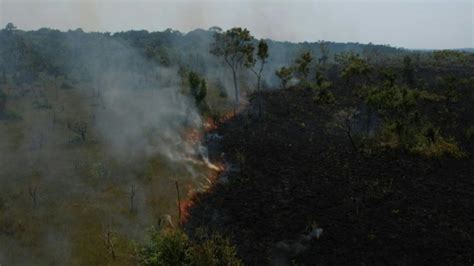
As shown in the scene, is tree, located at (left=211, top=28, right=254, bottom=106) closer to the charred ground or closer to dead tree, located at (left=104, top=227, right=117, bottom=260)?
the charred ground

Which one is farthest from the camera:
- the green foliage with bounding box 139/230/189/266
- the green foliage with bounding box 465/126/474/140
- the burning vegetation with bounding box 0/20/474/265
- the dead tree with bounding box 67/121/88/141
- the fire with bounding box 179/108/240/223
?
the green foliage with bounding box 465/126/474/140

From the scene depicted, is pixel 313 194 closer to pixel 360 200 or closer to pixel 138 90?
pixel 360 200

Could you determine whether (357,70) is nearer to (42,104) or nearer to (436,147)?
(436,147)

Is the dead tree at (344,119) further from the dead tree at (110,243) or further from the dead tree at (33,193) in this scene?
the dead tree at (33,193)

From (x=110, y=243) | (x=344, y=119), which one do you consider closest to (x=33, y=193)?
(x=110, y=243)

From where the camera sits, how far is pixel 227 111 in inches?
3226

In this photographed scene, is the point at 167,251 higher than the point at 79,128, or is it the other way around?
the point at 79,128

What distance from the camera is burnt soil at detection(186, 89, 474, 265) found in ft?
122

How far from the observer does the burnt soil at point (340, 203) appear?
3706cm

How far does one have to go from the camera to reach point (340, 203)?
45.2 meters

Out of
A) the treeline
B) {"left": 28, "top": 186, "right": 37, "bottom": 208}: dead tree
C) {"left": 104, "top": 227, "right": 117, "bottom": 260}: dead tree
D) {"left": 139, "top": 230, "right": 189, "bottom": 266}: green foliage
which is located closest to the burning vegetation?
{"left": 139, "top": 230, "right": 189, "bottom": 266}: green foliage

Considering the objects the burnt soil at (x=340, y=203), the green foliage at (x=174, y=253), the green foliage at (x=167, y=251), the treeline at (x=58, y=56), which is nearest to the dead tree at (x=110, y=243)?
the green foliage at (x=174, y=253)

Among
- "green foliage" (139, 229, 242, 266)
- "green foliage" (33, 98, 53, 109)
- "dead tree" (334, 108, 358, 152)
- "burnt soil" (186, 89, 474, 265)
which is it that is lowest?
"burnt soil" (186, 89, 474, 265)

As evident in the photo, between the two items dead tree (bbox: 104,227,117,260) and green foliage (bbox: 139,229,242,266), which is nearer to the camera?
green foliage (bbox: 139,229,242,266)
